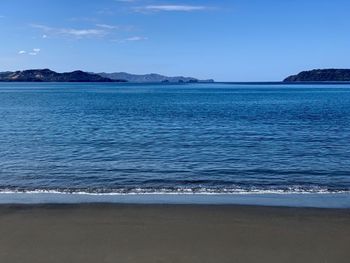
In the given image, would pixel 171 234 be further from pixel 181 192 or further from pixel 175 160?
pixel 175 160

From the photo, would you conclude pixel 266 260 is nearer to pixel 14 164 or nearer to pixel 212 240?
pixel 212 240

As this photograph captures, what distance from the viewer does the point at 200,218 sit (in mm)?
13609

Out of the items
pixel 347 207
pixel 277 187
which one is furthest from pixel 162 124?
pixel 347 207

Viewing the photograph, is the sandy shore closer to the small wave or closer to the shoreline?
the shoreline

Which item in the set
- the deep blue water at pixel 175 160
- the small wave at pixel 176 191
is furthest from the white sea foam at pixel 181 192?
the deep blue water at pixel 175 160

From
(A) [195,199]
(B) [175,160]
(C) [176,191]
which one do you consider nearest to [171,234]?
(A) [195,199]

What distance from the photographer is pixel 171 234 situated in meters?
12.2

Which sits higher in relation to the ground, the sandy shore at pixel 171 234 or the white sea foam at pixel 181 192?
the sandy shore at pixel 171 234

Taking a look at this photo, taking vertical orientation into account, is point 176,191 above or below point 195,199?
below

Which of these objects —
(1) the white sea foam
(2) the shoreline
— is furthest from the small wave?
(2) the shoreline

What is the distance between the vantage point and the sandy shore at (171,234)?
10711 millimetres

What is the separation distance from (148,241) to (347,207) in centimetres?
706

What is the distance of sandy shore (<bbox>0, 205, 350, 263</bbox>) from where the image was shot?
1071 cm

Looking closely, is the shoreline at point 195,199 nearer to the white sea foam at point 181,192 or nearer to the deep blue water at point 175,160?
the white sea foam at point 181,192
